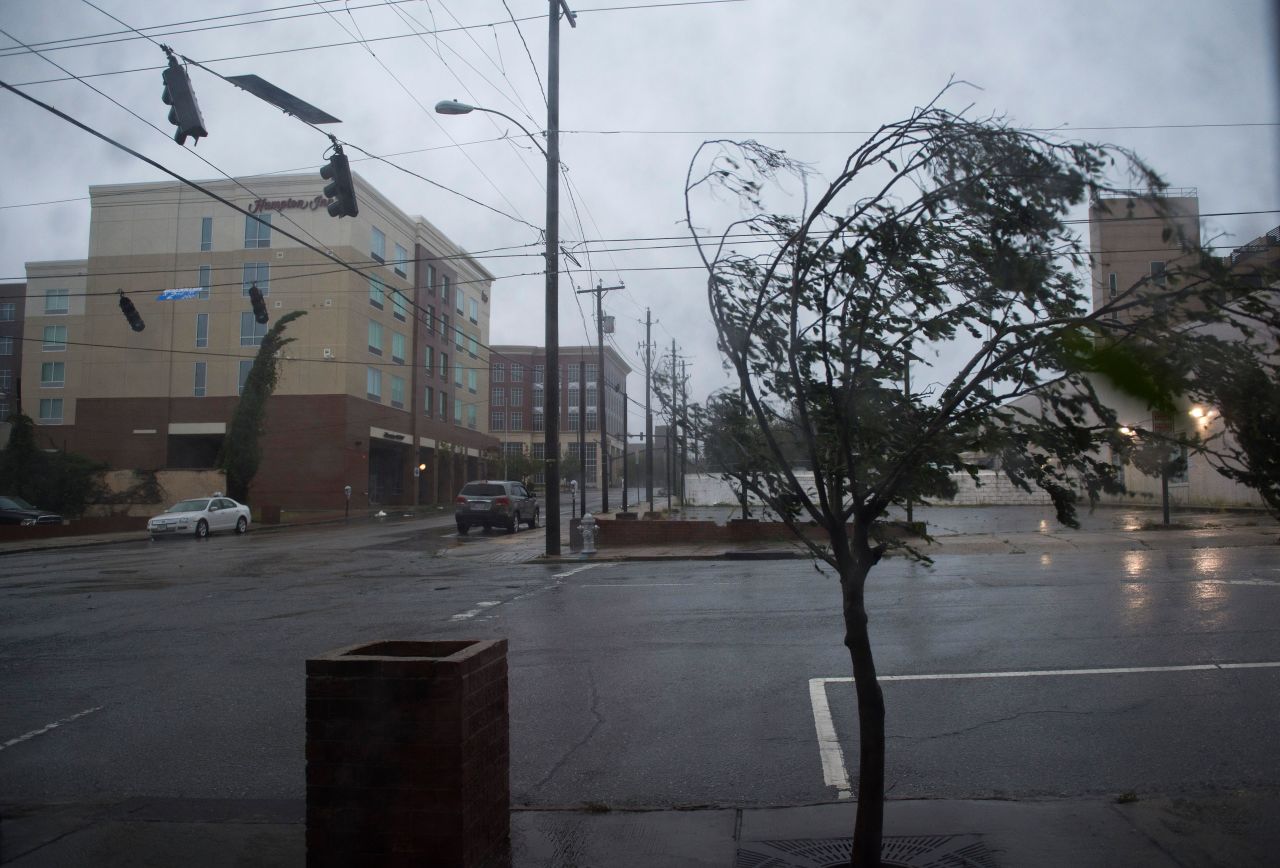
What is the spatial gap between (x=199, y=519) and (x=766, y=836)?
110 feet

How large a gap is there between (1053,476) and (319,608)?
440 inches

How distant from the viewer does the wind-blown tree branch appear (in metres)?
46.1

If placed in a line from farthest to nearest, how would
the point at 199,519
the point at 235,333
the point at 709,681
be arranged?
the point at 235,333
the point at 199,519
the point at 709,681

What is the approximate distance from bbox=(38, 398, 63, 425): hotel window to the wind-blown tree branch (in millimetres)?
19974

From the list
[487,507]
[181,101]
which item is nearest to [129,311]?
[487,507]

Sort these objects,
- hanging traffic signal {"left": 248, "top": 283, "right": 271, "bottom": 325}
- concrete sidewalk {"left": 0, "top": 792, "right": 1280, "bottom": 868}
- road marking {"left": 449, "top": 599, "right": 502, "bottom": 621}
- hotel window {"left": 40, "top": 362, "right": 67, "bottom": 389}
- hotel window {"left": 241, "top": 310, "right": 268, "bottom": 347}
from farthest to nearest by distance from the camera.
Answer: hotel window {"left": 40, "top": 362, "right": 67, "bottom": 389} → hotel window {"left": 241, "top": 310, "right": 268, "bottom": 347} → hanging traffic signal {"left": 248, "top": 283, "right": 271, "bottom": 325} → road marking {"left": 449, "top": 599, "right": 502, "bottom": 621} → concrete sidewalk {"left": 0, "top": 792, "right": 1280, "bottom": 868}

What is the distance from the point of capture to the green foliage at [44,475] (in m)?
43.7

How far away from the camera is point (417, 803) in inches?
161

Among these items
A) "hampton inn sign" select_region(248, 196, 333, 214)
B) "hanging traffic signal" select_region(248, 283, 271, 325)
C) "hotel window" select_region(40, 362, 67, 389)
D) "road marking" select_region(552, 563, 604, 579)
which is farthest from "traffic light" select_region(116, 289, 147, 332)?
"hotel window" select_region(40, 362, 67, 389)

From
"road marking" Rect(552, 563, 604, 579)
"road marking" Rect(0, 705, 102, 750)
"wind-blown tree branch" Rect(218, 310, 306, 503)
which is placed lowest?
"road marking" Rect(0, 705, 102, 750)

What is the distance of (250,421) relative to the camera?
152 feet

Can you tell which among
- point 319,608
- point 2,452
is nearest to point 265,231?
point 2,452

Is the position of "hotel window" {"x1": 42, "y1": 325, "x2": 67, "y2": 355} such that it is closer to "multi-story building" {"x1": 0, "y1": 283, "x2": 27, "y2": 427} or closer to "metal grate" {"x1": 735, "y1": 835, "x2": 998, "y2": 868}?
"multi-story building" {"x1": 0, "y1": 283, "x2": 27, "y2": 427}

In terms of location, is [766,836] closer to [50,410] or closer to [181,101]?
[181,101]
